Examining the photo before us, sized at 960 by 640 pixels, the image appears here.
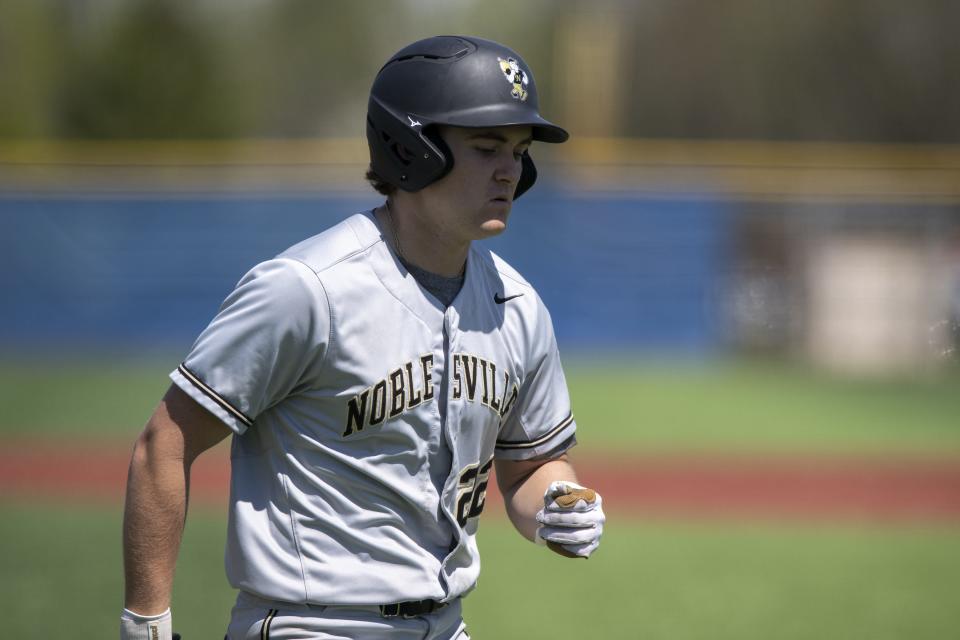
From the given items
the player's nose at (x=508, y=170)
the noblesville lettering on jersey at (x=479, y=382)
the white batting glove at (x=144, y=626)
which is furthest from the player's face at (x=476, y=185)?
the white batting glove at (x=144, y=626)

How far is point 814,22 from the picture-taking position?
147 ft

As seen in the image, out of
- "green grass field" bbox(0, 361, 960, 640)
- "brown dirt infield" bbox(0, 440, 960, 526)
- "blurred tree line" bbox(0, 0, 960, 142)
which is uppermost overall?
"blurred tree line" bbox(0, 0, 960, 142)

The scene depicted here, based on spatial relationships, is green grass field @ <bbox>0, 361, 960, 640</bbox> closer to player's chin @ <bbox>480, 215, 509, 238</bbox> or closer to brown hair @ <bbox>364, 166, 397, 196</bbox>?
Result: brown hair @ <bbox>364, 166, 397, 196</bbox>

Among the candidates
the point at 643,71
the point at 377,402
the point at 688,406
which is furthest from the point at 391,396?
the point at 643,71

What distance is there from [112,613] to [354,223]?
4515 mm

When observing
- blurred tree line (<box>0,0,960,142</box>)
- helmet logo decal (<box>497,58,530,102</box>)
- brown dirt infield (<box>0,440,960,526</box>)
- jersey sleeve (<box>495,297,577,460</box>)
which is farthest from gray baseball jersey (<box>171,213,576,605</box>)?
blurred tree line (<box>0,0,960,142</box>)

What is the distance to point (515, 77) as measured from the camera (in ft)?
9.86

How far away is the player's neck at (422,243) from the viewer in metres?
3.02

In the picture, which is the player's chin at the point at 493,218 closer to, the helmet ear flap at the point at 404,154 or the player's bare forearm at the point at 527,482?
the helmet ear flap at the point at 404,154

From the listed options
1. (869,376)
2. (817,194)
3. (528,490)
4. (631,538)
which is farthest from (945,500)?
(817,194)

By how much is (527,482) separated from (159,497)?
1.15 metres

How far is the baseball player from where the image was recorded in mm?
2678

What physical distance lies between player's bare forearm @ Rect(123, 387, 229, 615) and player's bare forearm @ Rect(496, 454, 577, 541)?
3.31ft

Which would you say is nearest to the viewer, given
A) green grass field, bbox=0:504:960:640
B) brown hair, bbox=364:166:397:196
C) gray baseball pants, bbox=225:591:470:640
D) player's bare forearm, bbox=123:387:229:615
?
player's bare forearm, bbox=123:387:229:615
